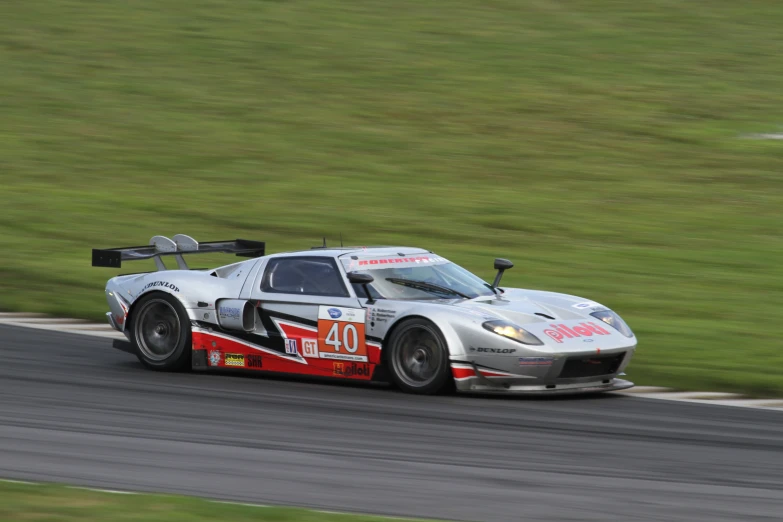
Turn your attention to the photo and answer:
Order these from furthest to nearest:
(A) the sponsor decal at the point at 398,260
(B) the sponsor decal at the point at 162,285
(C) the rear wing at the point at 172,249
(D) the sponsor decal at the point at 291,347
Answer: (C) the rear wing at the point at 172,249 < (B) the sponsor decal at the point at 162,285 < (A) the sponsor decal at the point at 398,260 < (D) the sponsor decal at the point at 291,347

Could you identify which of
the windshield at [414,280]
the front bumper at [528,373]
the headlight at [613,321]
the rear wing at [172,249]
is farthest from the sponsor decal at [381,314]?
the rear wing at [172,249]

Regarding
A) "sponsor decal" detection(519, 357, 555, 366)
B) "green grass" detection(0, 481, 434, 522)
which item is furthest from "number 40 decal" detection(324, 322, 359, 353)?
"green grass" detection(0, 481, 434, 522)

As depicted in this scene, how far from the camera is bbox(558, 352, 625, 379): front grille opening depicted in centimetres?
841

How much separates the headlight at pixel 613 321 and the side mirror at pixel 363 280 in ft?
5.80

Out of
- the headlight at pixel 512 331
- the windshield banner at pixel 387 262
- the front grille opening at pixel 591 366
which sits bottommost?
the front grille opening at pixel 591 366

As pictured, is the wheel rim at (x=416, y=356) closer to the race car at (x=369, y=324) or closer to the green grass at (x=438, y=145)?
the race car at (x=369, y=324)

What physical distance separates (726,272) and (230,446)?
8.84m

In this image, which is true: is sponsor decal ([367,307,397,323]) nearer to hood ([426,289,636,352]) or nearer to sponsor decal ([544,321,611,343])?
hood ([426,289,636,352])

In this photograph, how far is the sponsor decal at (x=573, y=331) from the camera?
845 cm

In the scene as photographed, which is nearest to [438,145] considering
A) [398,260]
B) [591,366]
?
[398,260]

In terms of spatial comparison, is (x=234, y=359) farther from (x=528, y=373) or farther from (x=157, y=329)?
(x=528, y=373)

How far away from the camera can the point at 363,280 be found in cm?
877

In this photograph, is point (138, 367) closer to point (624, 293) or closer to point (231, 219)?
point (624, 293)

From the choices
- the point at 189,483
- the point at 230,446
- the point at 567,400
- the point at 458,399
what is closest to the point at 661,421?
the point at 567,400
